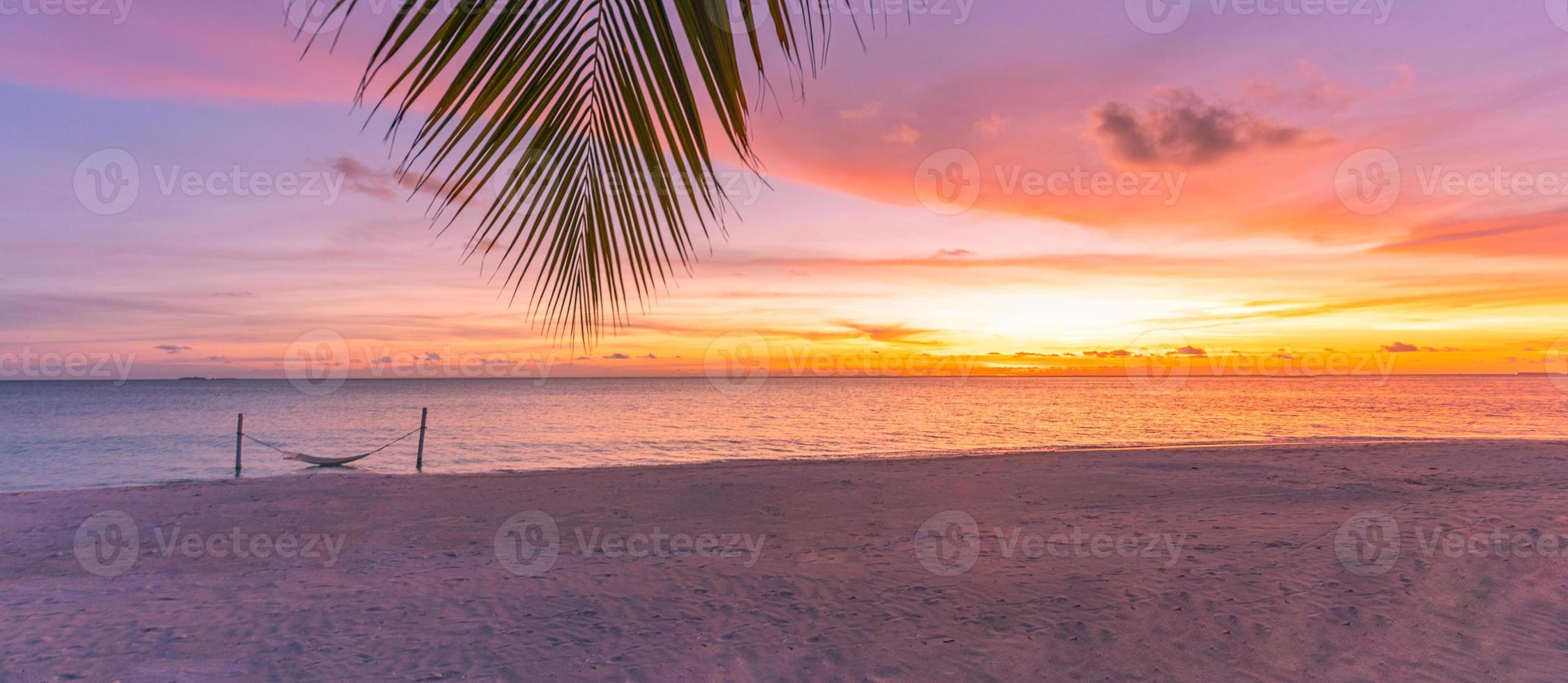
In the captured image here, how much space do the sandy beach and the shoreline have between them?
3.10 m

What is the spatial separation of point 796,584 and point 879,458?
522 inches

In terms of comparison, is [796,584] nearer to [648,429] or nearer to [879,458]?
[879,458]

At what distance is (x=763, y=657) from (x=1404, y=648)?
15.9 feet

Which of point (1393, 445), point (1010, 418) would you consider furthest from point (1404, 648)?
point (1010, 418)

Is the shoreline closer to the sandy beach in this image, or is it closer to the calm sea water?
the calm sea water

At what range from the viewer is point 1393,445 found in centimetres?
2152

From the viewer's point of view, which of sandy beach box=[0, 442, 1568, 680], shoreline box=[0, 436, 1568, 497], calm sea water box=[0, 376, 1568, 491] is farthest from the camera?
calm sea water box=[0, 376, 1568, 491]

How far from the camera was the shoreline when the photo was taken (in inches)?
658

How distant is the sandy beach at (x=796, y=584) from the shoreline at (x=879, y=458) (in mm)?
3104

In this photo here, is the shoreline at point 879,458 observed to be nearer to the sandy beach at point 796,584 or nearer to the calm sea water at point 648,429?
the calm sea water at point 648,429

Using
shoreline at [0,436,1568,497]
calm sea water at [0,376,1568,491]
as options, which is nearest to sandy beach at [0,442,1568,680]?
shoreline at [0,436,1568,497]

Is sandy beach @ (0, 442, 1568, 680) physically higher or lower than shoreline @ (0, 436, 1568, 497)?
higher

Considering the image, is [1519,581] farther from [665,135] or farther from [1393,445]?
[1393,445]

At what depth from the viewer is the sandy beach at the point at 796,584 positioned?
5.61 m
